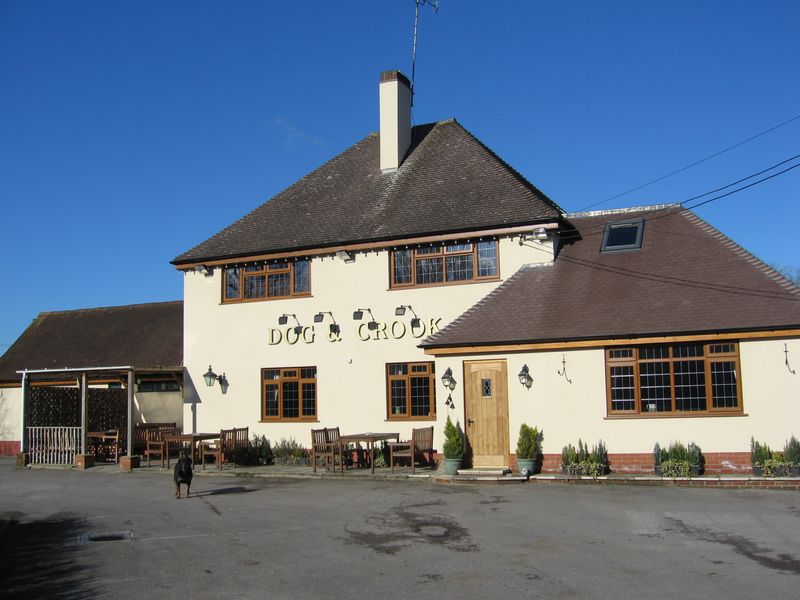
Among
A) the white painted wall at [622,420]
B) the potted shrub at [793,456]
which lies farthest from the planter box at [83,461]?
the potted shrub at [793,456]

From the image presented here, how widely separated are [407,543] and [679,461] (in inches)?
302

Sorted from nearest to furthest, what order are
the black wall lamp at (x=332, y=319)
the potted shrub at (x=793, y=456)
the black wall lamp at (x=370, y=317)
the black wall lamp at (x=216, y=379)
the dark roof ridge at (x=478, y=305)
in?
the potted shrub at (x=793, y=456) → the dark roof ridge at (x=478, y=305) → the black wall lamp at (x=370, y=317) → the black wall lamp at (x=332, y=319) → the black wall lamp at (x=216, y=379)

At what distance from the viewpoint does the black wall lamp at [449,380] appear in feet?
61.3

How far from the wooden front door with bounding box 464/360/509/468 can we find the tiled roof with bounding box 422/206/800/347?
0.81 metres

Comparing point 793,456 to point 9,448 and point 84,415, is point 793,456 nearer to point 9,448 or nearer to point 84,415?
point 84,415

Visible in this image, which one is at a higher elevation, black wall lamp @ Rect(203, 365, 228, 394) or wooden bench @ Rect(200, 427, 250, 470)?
black wall lamp @ Rect(203, 365, 228, 394)

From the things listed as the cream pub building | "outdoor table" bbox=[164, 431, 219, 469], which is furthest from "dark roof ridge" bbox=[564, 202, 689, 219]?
"outdoor table" bbox=[164, 431, 219, 469]

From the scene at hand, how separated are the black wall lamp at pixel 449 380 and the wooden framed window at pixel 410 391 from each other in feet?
Answer: 4.74

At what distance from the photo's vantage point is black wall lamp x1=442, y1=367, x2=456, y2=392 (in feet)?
61.3

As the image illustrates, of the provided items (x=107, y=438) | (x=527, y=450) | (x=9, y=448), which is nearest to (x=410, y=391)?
(x=527, y=450)

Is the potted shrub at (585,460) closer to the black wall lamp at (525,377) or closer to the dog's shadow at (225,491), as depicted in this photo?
the black wall lamp at (525,377)

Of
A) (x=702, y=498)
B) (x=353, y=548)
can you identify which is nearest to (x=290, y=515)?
(x=353, y=548)

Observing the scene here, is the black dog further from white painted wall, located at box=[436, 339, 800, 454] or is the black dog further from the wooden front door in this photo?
the wooden front door

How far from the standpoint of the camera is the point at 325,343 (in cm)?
2178
